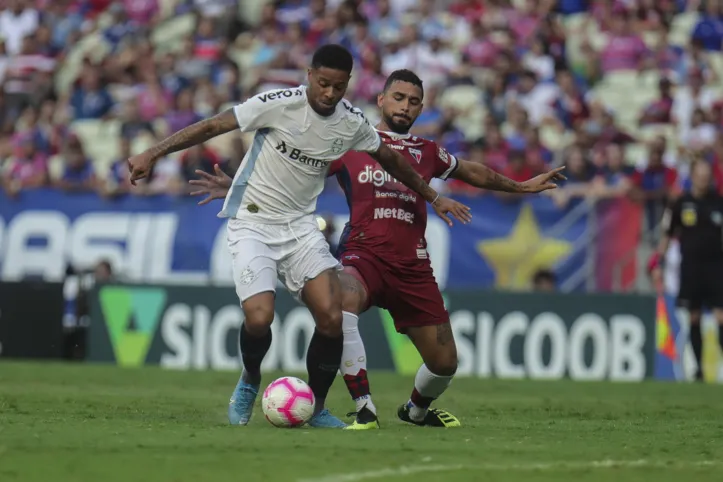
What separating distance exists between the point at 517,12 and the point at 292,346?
25.7 feet

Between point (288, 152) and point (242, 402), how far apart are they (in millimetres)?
1758

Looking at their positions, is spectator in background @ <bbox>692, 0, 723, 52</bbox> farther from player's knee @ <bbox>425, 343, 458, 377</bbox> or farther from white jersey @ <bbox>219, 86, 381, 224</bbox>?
white jersey @ <bbox>219, 86, 381, 224</bbox>

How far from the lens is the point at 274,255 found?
9023mm

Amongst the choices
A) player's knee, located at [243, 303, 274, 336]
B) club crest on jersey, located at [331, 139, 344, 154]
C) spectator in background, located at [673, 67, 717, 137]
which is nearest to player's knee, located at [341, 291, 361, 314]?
player's knee, located at [243, 303, 274, 336]

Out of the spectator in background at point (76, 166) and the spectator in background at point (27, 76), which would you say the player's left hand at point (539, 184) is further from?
the spectator in background at point (27, 76)

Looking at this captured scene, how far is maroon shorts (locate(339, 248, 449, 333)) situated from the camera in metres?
9.78

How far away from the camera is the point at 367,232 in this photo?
9930 millimetres

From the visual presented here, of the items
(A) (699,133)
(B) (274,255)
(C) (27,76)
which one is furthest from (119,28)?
(B) (274,255)

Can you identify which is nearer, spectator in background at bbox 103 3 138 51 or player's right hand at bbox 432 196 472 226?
player's right hand at bbox 432 196 472 226

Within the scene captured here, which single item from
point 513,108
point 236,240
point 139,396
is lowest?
point 139,396

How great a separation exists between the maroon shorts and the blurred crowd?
27.4ft

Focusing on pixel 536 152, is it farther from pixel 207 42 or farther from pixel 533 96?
pixel 207 42

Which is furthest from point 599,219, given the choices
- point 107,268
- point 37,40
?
point 37,40

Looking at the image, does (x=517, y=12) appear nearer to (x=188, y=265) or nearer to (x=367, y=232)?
(x=188, y=265)
